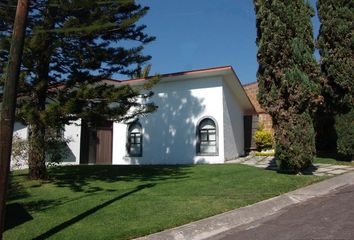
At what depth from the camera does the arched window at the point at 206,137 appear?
17531mm

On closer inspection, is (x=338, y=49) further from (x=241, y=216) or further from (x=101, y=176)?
(x=101, y=176)

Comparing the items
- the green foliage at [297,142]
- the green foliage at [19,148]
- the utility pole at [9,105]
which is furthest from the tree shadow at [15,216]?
the green foliage at [297,142]

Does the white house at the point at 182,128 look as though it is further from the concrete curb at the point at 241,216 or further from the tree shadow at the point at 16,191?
the concrete curb at the point at 241,216

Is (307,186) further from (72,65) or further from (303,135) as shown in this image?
(72,65)

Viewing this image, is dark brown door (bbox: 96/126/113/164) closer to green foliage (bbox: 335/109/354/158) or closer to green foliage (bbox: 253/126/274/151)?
green foliage (bbox: 253/126/274/151)

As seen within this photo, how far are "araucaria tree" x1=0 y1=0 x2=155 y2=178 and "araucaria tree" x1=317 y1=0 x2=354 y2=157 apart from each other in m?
7.36

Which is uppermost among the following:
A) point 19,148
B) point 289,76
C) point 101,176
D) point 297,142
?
point 289,76

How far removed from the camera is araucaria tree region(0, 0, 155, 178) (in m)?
10.4

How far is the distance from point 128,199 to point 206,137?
9095 mm

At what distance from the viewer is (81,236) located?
20.8 feet

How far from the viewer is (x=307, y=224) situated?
6781mm

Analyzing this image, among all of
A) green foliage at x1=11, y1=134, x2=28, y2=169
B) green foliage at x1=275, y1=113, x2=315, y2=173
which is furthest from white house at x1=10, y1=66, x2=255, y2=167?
green foliage at x1=11, y1=134, x2=28, y2=169

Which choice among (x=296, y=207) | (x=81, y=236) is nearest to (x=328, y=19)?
(x=296, y=207)

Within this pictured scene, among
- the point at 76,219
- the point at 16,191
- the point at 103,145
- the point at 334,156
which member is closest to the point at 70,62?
the point at 16,191
